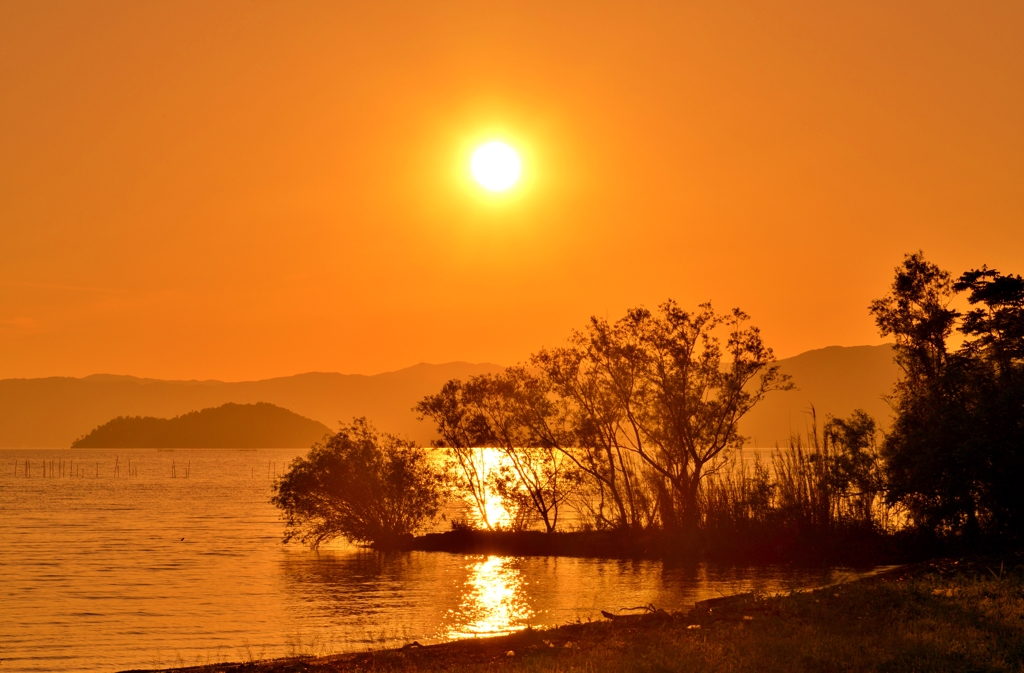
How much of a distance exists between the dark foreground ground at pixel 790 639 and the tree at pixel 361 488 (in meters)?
42.2

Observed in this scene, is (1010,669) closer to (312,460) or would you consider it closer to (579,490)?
(579,490)

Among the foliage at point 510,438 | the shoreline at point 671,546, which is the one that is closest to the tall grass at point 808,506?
the shoreline at point 671,546

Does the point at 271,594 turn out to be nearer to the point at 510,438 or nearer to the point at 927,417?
the point at 510,438

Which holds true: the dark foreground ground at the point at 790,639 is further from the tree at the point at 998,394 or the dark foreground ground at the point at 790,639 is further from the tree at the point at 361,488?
the tree at the point at 361,488

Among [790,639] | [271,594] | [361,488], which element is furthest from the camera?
[361,488]

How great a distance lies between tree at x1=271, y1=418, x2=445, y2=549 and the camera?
210 ft

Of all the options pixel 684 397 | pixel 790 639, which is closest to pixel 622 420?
pixel 684 397

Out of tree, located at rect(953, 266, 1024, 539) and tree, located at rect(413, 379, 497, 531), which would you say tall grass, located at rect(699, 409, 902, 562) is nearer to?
tree, located at rect(953, 266, 1024, 539)

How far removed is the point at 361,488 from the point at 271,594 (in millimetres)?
18388

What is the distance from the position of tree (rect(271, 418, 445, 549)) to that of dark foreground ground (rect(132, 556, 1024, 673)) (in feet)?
138

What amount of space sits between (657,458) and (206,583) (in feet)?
86.8

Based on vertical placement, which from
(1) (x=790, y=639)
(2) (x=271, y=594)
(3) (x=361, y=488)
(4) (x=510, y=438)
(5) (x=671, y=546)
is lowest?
(2) (x=271, y=594)

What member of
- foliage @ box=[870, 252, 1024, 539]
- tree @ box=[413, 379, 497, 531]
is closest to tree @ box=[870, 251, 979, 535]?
foliage @ box=[870, 252, 1024, 539]

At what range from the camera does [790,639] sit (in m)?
17.4
